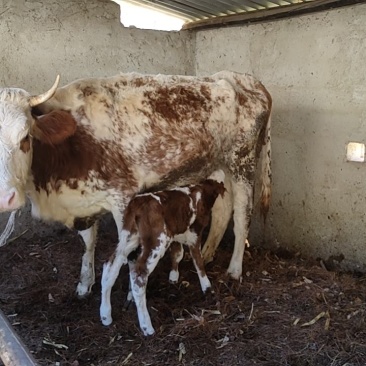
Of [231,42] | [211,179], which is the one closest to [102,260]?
[211,179]

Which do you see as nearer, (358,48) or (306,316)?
(306,316)

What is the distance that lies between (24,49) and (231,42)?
93.6 inches

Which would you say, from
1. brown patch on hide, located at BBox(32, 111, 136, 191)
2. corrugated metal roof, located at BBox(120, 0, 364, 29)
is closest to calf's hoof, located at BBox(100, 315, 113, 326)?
brown patch on hide, located at BBox(32, 111, 136, 191)

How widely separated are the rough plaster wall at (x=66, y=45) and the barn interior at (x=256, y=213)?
13mm

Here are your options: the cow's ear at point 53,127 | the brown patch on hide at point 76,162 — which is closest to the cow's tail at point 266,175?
the brown patch on hide at point 76,162

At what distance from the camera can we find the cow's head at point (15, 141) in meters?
3.42

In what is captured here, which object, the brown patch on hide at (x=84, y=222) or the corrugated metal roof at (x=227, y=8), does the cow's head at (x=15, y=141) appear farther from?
the corrugated metal roof at (x=227, y=8)

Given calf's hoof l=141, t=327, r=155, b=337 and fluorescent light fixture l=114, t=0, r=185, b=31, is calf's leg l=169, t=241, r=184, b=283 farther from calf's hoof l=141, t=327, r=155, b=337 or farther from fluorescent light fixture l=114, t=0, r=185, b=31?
fluorescent light fixture l=114, t=0, r=185, b=31

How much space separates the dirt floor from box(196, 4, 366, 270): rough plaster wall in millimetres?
449

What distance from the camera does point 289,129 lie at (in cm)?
555

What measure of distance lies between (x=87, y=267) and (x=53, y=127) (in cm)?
133

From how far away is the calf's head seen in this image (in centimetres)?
342

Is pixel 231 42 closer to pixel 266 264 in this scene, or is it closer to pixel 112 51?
pixel 112 51

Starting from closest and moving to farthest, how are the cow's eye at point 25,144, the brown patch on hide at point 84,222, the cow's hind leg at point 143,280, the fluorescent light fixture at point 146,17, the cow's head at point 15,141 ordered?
the cow's head at point 15,141, the cow's eye at point 25,144, the cow's hind leg at point 143,280, the brown patch on hide at point 84,222, the fluorescent light fixture at point 146,17
